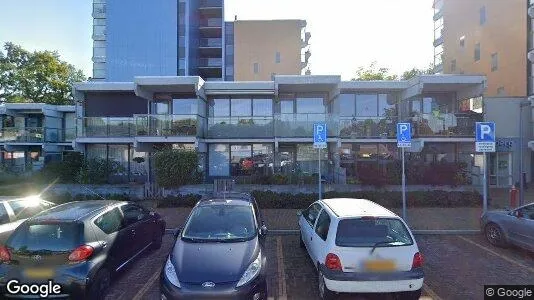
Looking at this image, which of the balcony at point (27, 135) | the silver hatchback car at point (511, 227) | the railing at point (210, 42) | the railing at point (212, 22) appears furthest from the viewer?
the railing at point (210, 42)

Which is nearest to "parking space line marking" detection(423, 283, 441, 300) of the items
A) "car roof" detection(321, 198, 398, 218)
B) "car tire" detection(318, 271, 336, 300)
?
"car roof" detection(321, 198, 398, 218)

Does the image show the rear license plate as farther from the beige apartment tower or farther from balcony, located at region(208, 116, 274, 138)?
the beige apartment tower

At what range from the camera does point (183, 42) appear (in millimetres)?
39688

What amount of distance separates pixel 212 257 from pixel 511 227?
717cm

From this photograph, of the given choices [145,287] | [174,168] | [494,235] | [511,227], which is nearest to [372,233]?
[145,287]

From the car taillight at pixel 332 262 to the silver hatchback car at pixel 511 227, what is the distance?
17.0ft

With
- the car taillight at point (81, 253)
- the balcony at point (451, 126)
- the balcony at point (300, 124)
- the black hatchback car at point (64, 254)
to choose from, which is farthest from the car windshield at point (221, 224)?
the balcony at point (451, 126)

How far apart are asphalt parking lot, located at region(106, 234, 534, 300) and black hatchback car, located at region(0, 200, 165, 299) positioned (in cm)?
54

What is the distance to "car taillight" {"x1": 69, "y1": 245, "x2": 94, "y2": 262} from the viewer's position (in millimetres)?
5133

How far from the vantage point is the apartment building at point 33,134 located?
21875 millimetres

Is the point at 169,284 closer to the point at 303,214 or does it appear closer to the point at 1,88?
the point at 303,214

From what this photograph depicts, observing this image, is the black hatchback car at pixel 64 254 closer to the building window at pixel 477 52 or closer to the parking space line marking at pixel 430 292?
the parking space line marking at pixel 430 292

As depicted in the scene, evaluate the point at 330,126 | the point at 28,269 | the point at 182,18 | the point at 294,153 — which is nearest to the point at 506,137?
the point at 330,126

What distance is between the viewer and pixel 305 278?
648 centimetres
